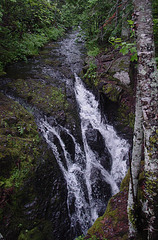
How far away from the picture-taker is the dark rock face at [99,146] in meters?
7.01

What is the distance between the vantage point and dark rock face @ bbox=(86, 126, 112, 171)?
23.0ft

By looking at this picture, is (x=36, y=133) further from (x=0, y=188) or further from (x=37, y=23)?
(x=37, y=23)

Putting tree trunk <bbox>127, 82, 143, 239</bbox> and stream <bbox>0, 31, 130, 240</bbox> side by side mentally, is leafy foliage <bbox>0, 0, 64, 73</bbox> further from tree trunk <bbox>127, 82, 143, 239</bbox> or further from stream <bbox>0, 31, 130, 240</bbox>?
tree trunk <bbox>127, 82, 143, 239</bbox>

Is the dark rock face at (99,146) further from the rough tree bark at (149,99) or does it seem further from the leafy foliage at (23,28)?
the leafy foliage at (23,28)

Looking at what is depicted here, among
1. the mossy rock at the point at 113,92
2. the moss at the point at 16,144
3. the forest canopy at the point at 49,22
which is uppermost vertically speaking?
the forest canopy at the point at 49,22

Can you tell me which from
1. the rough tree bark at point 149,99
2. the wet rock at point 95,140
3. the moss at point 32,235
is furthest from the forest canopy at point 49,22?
the moss at point 32,235

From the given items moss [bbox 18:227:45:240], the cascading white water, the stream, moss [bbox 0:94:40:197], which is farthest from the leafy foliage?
moss [bbox 18:227:45:240]

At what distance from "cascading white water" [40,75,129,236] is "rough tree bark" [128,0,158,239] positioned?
361 centimetres

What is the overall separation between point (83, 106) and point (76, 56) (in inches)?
223

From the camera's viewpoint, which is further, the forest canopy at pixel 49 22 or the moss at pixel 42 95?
the moss at pixel 42 95

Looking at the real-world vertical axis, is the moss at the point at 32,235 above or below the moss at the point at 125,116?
below

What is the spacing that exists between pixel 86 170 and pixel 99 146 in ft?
4.99

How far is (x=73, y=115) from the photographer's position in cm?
723

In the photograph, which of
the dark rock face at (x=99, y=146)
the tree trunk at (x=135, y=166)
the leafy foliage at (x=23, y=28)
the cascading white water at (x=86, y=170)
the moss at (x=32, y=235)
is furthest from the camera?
the leafy foliage at (x=23, y=28)
